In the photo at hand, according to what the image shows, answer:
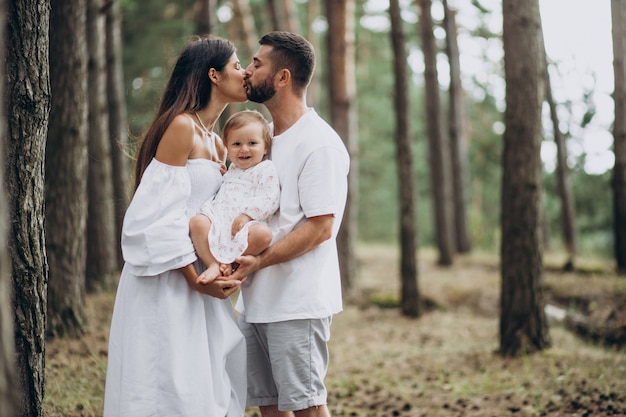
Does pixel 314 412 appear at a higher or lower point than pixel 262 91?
lower

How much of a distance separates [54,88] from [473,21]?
1479 centimetres

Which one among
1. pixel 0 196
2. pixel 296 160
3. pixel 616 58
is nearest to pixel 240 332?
pixel 296 160

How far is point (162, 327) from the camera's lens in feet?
11.4

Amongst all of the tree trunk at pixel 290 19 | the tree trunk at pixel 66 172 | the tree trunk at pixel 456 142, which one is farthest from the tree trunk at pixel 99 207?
the tree trunk at pixel 456 142

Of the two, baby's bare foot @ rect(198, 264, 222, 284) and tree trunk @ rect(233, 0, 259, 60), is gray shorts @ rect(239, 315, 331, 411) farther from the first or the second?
tree trunk @ rect(233, 0, 259, 60)

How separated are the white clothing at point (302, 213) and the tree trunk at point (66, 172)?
128 inches

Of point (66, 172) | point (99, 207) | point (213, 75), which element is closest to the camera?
point (213, 75)

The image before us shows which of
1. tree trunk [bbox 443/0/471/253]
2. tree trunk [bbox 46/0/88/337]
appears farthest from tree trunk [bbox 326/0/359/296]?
tree trunk [bbox 46/0/88/337]

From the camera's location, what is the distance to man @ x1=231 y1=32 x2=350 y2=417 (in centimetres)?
349

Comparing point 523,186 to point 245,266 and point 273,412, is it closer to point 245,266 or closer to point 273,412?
point 273,412

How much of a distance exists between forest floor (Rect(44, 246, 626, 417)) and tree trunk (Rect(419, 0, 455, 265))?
402cm

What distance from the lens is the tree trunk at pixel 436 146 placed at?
49.4 feet

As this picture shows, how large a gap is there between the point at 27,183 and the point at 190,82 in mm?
1013

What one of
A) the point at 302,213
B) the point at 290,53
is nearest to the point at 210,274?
the point at 302,213
